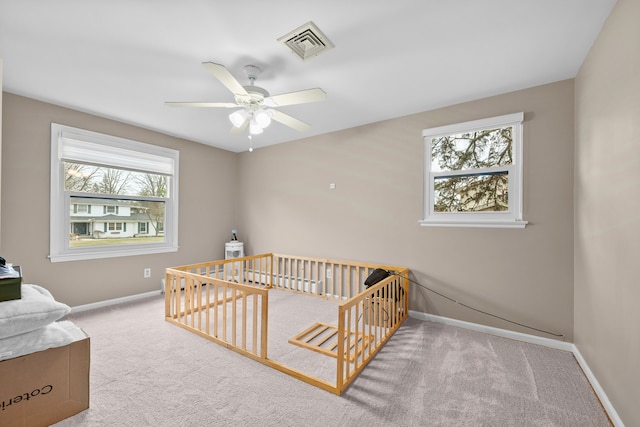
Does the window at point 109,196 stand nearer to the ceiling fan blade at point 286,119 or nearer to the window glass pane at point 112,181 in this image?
the window glass pane at point 112,181

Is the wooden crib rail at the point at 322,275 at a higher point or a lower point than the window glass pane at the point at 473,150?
lower

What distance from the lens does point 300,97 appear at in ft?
6.77

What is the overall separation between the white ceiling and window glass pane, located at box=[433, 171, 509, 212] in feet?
2.76

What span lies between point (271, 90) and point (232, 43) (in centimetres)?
71

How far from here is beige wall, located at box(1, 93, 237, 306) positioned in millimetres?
2744

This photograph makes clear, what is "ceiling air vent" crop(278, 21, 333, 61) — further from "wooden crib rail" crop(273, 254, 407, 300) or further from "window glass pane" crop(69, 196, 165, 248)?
"window glass pane" crop(69, 196, 165, 248)

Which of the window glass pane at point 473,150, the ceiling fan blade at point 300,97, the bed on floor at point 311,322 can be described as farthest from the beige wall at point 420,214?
the ceiling fan blade at point 300,97

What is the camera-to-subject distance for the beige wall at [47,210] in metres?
2.74

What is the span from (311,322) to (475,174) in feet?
7.84

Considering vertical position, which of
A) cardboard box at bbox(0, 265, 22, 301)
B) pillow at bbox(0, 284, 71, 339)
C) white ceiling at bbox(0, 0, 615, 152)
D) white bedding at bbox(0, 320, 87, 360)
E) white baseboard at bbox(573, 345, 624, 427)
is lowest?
white baseboard at bbox(573, 345, 624, 427)

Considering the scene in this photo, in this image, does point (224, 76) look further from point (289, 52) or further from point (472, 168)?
point (472, 168)

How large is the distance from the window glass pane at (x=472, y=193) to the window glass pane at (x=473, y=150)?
0.12 meters

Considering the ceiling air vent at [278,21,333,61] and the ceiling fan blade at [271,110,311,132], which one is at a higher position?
the ceiling air vent at [278,21,333,61]

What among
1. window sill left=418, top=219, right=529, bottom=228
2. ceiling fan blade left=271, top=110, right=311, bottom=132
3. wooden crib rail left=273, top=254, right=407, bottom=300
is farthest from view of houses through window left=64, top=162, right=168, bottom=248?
window sill left=418, top=219, right=529, bottom=228
